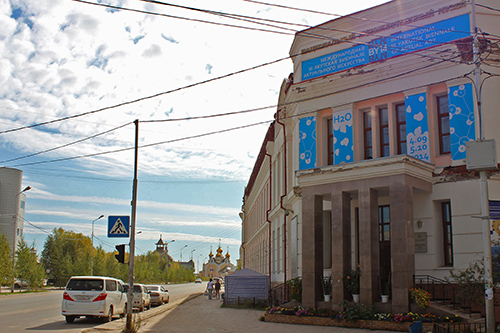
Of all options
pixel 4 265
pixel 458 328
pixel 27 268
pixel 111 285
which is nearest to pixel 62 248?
pixel 27 268

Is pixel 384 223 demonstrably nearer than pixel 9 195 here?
Yes

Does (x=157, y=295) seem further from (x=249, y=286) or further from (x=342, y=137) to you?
(x=342, y=137)

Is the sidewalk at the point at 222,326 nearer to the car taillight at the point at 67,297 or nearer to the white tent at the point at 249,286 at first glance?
the car taillight at the point at 67,297

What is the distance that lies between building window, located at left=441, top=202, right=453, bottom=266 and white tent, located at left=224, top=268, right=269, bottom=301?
13.6 metres

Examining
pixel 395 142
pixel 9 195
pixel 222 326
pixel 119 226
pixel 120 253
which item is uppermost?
pixel 9 195

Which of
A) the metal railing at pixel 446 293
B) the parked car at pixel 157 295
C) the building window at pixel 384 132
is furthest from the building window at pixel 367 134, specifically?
the parked car at pixel 157 295

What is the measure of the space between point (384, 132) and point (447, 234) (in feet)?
16.6

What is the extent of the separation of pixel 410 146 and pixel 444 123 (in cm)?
149

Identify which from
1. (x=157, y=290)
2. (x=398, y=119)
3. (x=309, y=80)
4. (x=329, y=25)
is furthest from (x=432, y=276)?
(x=157, y=290)

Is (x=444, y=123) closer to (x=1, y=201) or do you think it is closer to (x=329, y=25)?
(x=329, y=25)

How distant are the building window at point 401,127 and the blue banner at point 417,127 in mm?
576

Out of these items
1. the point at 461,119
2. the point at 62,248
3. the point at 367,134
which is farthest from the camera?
the point at 62,248

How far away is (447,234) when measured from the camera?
1819 centimetres

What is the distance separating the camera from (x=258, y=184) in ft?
155
